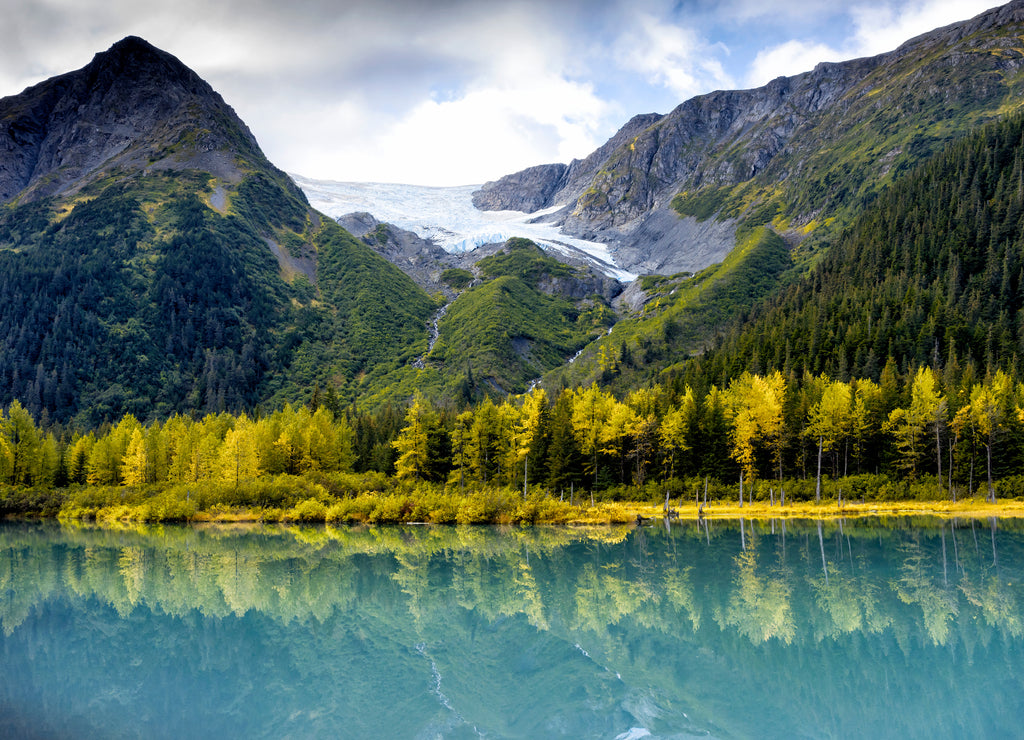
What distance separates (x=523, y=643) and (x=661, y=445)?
1736 inches

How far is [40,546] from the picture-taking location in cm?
4497

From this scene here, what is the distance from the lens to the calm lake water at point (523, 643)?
1568 centimetres

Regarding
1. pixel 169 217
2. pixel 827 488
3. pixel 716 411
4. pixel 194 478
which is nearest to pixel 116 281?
pixel 169 217

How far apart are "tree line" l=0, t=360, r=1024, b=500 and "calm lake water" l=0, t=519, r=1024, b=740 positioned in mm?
22848

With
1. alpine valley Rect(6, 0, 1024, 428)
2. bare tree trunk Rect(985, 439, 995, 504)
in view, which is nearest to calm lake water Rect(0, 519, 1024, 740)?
bare tree trunk Rect(985, 439, 995, 504)

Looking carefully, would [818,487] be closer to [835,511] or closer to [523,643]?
[835,511]

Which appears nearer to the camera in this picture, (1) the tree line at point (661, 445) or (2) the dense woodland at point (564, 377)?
(1) the tree line at point (661, 445)

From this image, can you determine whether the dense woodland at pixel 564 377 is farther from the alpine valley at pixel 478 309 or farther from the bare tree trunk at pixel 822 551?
the bare tree trunk at pixel 822 551

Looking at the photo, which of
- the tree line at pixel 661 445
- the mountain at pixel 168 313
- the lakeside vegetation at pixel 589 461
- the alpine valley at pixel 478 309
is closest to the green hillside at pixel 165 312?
the mountain at pixel 168 313

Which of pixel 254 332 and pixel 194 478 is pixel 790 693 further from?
pixel 254 332

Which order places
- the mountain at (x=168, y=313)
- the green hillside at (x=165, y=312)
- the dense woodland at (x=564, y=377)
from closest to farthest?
the dense woodland at (x=564, y=377), the green hillside at (x=165, y=312), the mountain at (x=168, y=313)

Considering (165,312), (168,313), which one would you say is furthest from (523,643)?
(165,312)

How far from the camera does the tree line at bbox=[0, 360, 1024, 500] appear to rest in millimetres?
60688

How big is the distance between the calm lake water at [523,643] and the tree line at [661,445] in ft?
75.0
